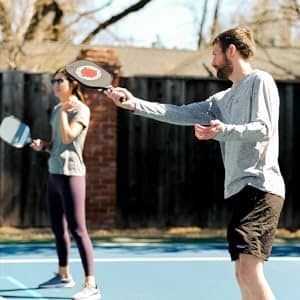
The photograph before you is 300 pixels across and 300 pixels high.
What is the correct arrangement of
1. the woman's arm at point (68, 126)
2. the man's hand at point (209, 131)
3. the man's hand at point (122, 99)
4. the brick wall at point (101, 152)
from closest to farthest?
1. the man's hand at point (209, 131)
2. the man's hand at point (122, 99)
3. the woman's arm at point (68, 126)
4. the brick wall at point (101, 152)

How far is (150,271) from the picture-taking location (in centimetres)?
754

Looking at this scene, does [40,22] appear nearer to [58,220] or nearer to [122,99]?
[58,220]

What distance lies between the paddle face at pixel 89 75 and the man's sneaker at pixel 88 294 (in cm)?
Answer: 200

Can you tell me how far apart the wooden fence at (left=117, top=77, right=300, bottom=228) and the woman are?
4362 millimetres

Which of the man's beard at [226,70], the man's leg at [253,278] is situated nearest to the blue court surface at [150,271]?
the man's leg at [253,278]

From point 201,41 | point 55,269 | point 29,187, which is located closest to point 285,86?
point 29,187

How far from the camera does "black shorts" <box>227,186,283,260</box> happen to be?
426 cm

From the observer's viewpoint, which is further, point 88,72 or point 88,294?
point 88,294

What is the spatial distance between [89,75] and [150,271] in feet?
10.8

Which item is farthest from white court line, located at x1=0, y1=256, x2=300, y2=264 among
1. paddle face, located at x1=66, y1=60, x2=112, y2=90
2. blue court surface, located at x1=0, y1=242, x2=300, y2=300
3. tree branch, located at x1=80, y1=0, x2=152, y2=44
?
tree branch, located at x1=80, y1=0, x2=152, y2=44

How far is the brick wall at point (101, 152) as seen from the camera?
10.6 meters

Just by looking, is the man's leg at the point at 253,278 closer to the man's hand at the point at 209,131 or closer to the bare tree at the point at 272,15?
the man's hand at the point at 209,131

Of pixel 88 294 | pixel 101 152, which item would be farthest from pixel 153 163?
pixel 88 294

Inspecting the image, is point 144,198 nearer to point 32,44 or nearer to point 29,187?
point 29,187
